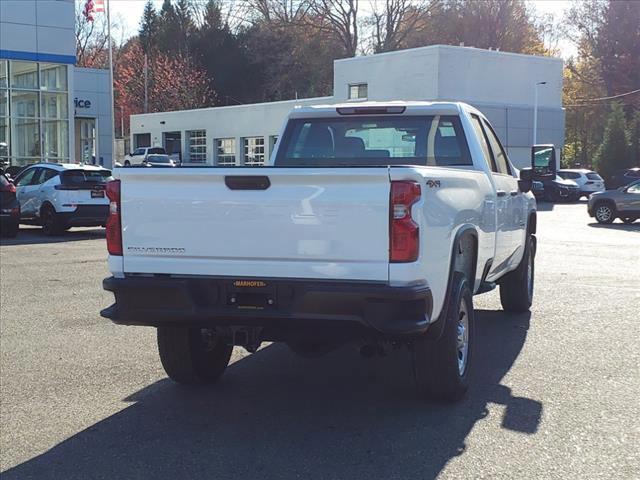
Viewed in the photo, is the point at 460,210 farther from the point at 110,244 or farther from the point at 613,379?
the point at 110,244

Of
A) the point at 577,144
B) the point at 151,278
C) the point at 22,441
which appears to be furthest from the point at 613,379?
the point at 577,144

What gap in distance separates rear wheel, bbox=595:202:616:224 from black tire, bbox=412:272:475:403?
61.6 feet

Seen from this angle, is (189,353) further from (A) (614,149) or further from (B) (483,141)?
(A) (614,149)

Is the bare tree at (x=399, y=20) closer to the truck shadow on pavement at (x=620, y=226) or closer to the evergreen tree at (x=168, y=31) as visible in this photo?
the evergreen tree at (x=168, y=31)

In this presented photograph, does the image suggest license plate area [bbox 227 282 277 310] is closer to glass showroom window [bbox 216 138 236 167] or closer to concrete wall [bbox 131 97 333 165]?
concrete wall [bbox 131 97 333 165]

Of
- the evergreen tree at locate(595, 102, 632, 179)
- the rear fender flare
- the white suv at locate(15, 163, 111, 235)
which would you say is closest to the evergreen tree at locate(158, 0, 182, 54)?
the evergreen tree at locate(595, 102, 632, 179)

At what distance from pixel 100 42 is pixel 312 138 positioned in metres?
69.8

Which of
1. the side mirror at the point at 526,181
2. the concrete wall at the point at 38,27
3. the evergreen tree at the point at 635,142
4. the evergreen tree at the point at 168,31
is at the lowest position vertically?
the side mirror at the point at 526,181

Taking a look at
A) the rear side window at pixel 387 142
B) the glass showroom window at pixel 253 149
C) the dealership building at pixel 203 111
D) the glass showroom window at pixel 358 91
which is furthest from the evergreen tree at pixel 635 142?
the rear side window at pixel 387 142

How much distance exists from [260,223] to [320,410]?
4.82ft

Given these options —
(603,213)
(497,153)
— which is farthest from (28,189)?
(603,213)

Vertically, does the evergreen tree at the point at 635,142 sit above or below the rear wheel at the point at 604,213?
above

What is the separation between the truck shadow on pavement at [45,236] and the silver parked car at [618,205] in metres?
14.1

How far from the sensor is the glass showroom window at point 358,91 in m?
42.7
